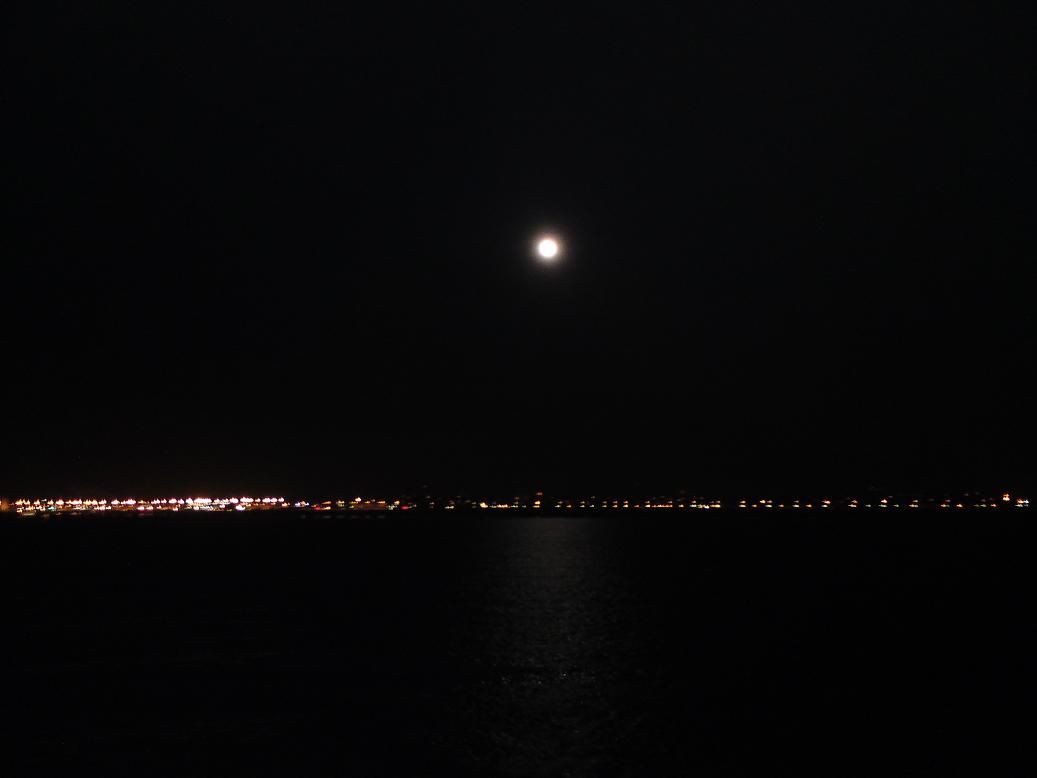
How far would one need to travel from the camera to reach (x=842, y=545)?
12212 cm

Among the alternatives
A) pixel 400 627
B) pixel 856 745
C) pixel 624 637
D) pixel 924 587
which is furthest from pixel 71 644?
pixel 924 587

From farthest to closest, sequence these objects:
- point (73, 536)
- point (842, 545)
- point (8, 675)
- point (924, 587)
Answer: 1. point (73, 536)
2. point (842, 545)
3. point (924, 587)
4. point (8, 675)

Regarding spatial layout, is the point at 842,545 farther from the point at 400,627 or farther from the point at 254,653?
the point at 254,653

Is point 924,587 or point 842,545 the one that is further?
point 842,545

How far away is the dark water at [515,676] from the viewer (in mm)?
21000

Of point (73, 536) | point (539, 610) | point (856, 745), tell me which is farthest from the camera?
point (73, 536)

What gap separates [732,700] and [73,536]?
441 ft

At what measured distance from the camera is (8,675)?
97.0 ft

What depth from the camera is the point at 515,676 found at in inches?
1184

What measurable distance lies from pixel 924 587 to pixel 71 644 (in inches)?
2017

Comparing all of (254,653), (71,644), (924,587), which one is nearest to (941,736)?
(254,653)

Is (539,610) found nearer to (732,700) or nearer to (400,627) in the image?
(400,627)

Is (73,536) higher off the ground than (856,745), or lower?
higher

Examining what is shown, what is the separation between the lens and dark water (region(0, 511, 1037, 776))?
68.9 feet
